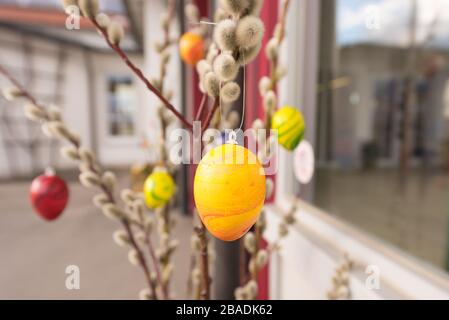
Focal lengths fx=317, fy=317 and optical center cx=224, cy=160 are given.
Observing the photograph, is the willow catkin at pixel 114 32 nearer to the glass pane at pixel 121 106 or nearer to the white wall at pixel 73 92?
the white wall at pixel 73 92

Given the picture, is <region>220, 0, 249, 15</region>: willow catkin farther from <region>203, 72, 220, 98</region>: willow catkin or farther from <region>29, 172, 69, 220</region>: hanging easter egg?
<region>29, 172, 69, 220</region>: hanging easter egg

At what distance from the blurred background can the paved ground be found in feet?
0.04

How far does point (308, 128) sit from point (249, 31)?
3.00ft

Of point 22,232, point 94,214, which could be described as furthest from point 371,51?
point 22,232

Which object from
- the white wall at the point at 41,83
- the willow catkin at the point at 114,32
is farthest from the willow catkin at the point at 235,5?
the white wall at the point at 41,83

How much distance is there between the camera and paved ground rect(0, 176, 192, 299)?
1581 mm

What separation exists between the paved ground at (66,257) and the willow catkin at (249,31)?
1387 millimetres

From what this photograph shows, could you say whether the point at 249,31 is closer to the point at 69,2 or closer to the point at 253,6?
the point at 253,6

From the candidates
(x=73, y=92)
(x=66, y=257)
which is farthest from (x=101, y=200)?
(x=73, y=92)

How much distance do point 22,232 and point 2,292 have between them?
3.67 feet

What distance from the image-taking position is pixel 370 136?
711cm

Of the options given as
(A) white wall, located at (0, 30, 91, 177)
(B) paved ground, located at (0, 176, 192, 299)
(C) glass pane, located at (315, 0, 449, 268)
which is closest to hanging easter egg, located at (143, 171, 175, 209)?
(B) paved ground, located at (0, 176, 192, 299)

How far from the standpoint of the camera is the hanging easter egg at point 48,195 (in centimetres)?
52
